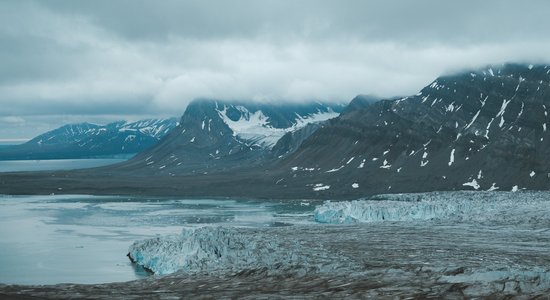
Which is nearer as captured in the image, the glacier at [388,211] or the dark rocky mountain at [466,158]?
the glacier at [388,211]

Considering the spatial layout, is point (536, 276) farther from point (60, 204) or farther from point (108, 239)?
point (60, 204)

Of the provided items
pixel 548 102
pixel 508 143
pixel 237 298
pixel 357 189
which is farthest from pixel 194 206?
pixel 548 102

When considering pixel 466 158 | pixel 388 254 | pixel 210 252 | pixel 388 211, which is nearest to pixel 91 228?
pixel 388 211

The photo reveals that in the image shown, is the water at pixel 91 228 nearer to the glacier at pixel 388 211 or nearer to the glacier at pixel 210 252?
the glacier at pixel 210 252

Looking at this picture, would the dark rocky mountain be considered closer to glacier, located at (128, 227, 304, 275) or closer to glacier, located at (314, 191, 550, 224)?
glacier, located at (314, 191, 550, 224)

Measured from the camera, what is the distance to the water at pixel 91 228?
53.2 metres

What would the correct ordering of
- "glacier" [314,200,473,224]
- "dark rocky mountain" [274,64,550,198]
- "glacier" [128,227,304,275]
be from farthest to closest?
"dark rocky mountain" [274,64,550,198], "glacier" [314,200,473,224], "glacier" [128,227,304,275]

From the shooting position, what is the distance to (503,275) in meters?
30.0

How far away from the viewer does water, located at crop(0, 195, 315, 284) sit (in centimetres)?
5322

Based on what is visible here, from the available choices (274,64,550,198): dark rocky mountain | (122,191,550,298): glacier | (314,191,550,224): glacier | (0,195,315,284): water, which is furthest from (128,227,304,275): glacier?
(274,64,550,198): dark rocky mountain

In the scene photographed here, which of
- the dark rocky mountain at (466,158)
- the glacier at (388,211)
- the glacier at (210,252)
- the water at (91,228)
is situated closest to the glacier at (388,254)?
the glacier at (210,252)

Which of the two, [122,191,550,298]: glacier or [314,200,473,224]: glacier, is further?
[314,200,473,224]: glacier

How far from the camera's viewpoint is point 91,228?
8688cm

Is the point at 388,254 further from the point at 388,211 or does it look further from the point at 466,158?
the point at 466,158
